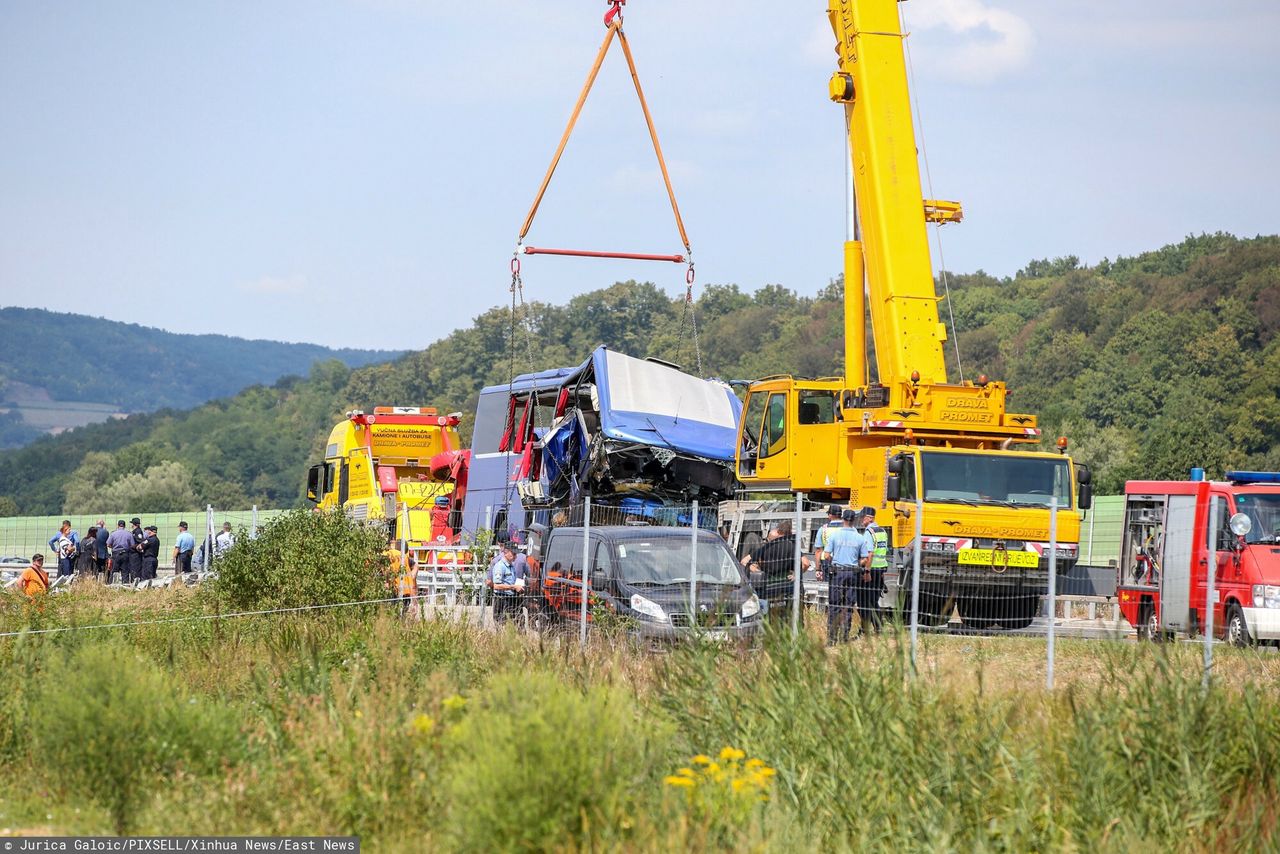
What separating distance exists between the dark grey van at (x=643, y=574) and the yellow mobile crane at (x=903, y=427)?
7.36ft

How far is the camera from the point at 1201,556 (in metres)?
17.7

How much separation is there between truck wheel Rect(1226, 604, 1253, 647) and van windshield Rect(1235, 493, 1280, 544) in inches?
30.7

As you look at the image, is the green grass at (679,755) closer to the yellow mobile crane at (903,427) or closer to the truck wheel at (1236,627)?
the truck wheel at (1236,627)

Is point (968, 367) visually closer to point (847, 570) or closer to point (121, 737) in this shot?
point (847, 570)

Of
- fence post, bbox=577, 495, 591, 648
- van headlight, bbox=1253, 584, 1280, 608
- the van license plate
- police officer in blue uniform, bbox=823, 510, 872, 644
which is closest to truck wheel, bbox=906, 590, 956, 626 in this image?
the van license plate

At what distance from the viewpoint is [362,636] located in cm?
1402

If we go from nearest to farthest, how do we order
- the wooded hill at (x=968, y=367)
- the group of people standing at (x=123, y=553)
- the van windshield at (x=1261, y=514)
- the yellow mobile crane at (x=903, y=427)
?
the van windshield at (x=1261, y=514)
the yellow mobile crane at (x=903, y=427)
the group of people standing at (x=123, y=553)
the wooded hill at (x=968, y=367)

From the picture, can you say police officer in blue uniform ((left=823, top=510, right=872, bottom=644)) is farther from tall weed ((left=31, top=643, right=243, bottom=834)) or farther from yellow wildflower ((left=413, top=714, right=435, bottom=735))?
yellow wildflower ((left=413, top=714, right=435, bottom=735))

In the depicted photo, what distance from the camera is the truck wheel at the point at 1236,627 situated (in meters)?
16.4

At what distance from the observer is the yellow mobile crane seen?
18250 millimetres

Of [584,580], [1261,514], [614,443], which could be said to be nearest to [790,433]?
[614,443]

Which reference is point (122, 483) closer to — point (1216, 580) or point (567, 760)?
point (1216, 580)

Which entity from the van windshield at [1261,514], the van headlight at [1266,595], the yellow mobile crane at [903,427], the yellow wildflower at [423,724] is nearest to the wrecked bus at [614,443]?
the yellow mobile crane at [903,427]

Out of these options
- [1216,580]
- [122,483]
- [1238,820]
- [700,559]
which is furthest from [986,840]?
[122,483]
